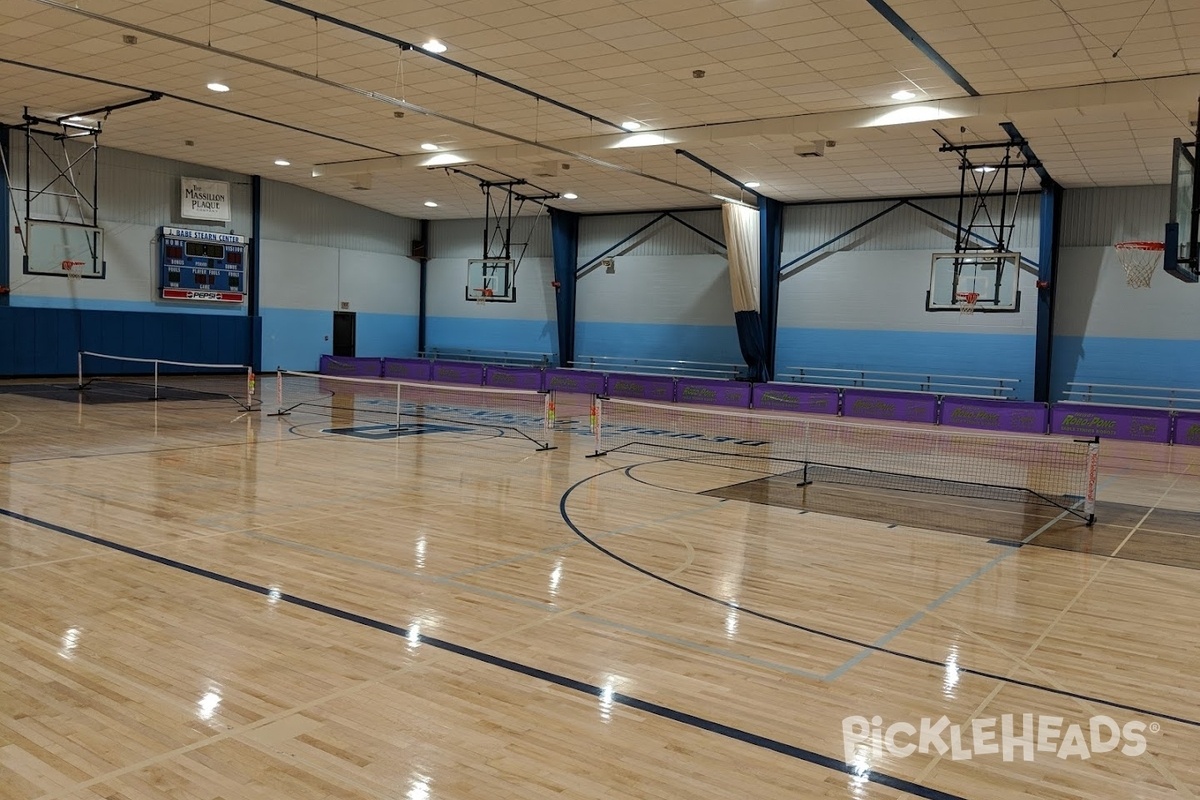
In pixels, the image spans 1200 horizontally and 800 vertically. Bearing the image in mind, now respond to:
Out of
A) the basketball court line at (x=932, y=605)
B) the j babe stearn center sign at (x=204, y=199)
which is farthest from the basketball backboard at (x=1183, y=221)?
the j babe stearn center sign at (x=204, y=199)

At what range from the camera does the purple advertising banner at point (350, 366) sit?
30.8 metres

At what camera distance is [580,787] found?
12.7 ft

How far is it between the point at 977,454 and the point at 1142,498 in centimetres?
451

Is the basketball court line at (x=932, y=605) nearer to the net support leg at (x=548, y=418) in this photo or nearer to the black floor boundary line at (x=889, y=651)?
the black floor boundary line at (x=889, y=651)

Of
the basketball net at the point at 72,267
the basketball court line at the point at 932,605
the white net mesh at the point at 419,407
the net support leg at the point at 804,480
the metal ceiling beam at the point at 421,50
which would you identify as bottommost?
the basketball court line at the point at 932,605

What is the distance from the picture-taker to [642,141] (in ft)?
64.6

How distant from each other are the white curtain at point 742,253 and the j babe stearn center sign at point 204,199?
48.5ft

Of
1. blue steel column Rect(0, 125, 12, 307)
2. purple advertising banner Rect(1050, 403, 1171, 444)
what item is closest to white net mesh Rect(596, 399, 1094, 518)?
purple advertising banner Rect(1050, 403, 1171, 444)

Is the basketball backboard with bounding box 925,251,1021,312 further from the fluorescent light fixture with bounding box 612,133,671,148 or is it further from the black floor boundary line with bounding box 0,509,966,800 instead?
the black floor boundary line with bounding box 0,509,966,800

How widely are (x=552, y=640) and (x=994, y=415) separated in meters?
18.6

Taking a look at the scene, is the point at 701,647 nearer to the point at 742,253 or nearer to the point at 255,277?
the point at 742,253

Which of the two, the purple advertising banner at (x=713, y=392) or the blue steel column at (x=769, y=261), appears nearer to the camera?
the purple advertising banner at (x=713, y=392)

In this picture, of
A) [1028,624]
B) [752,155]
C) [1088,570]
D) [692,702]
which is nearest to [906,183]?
[752,155]

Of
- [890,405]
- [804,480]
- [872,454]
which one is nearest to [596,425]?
[804,480]
